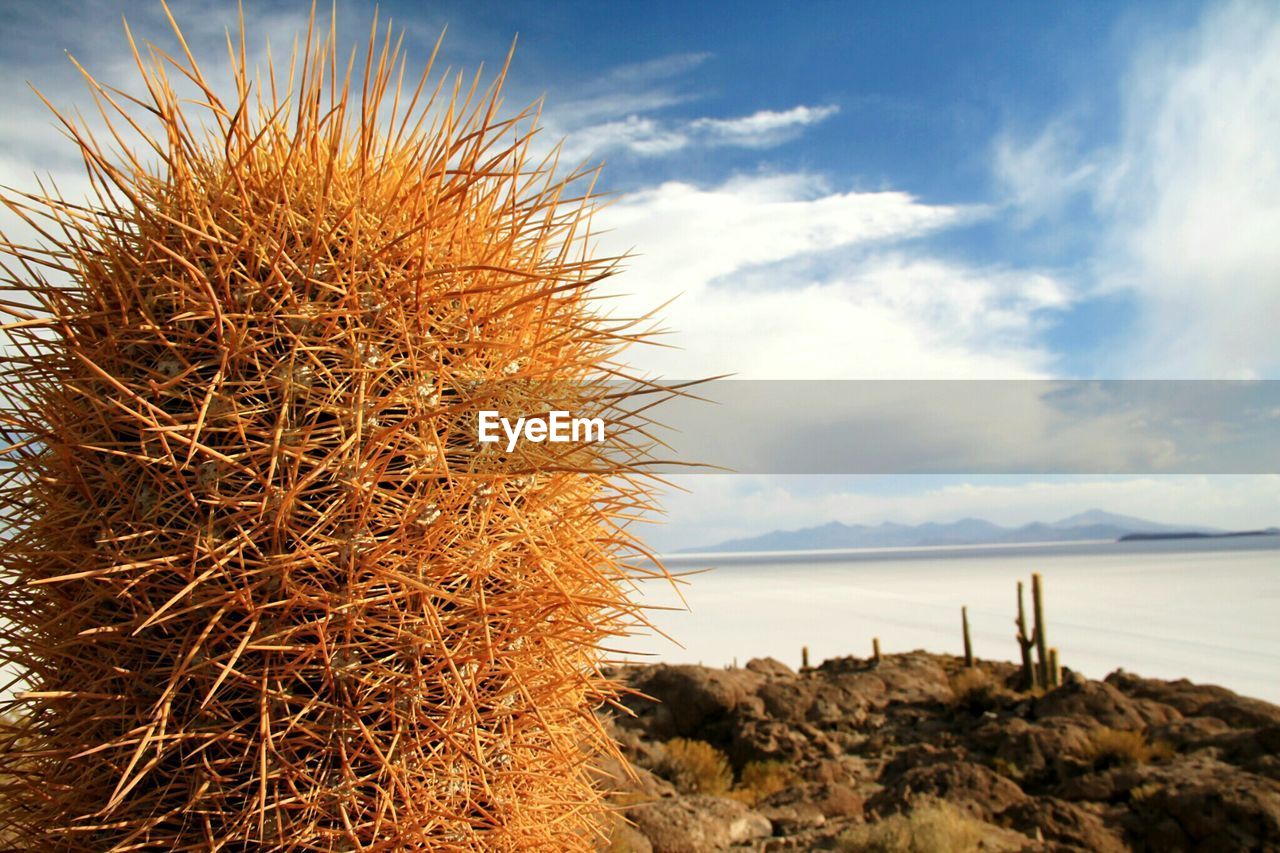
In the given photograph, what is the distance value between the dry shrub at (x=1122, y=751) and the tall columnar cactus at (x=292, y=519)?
10354mm

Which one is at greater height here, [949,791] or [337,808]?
[337,808]

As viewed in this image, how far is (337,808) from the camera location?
2.16 metres

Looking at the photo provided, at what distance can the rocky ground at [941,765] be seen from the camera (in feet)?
24.1

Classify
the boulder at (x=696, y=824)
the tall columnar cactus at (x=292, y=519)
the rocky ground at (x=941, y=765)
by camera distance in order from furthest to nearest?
1. the rocky ground at (x=941, y=765)
2. the boulder at (x=696, y=824)
3. the tall columnar cactus at (x=292, y=519)

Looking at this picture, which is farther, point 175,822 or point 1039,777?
point 1039,777

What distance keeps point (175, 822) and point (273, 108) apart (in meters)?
2.22

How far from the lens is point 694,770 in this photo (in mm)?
10219

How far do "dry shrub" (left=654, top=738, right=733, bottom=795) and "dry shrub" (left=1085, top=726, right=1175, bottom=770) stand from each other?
4.71 metres

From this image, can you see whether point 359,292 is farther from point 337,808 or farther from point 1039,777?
point 1039,777

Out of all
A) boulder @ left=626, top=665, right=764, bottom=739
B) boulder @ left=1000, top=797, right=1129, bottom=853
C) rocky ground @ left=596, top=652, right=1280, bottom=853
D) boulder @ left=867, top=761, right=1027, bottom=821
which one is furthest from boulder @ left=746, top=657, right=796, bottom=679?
boulder @ left=1000, top=797, right=1129, bottom=853

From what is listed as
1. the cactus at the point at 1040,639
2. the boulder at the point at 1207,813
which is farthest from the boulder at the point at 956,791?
the cactus at the point at 1040,639

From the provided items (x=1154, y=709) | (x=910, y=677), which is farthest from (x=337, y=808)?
(x=910, y=677)

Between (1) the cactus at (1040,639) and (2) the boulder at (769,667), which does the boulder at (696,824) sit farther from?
(1) the cactus at (1040,639)

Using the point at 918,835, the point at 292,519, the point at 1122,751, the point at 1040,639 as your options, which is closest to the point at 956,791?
the point at 918,835
